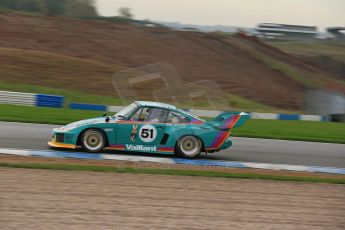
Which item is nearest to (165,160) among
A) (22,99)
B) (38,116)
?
(38,116)

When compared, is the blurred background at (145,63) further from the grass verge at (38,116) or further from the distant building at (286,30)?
the distant building at (286,30)

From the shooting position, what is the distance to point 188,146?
1171 cm

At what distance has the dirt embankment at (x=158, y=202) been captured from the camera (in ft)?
20.5

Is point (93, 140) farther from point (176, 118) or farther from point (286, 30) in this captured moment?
point (286, 30)

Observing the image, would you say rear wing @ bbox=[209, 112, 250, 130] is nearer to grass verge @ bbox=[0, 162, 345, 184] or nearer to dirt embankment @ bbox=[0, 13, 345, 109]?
grass verge @ bbox=[0, 162, 345, 184]

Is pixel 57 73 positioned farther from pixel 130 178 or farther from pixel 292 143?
pixel 130 178

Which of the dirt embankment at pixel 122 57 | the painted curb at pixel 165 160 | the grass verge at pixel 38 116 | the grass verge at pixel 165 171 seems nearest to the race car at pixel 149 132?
the painted curb at pixel 165 160

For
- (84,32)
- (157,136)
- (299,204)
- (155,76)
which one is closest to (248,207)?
(299,204)

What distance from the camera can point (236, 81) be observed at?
39.0 metres

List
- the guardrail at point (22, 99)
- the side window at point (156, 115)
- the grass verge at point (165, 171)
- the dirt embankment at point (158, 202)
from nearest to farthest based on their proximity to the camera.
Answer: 1. the dirt embankment at point (158, 202)
2. the grass verge at point (165, 171)
3. the side window at point (156, 115)
4. the guardrail at point (22, 99)

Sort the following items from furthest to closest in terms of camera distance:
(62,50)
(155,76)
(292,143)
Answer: (62,50) → (155,76) → (292,143)

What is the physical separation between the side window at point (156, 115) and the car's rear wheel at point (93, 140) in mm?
1069

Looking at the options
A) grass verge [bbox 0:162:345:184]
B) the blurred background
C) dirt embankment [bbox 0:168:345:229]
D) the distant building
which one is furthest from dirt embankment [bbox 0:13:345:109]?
the distant building

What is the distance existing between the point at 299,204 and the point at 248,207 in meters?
0.91
